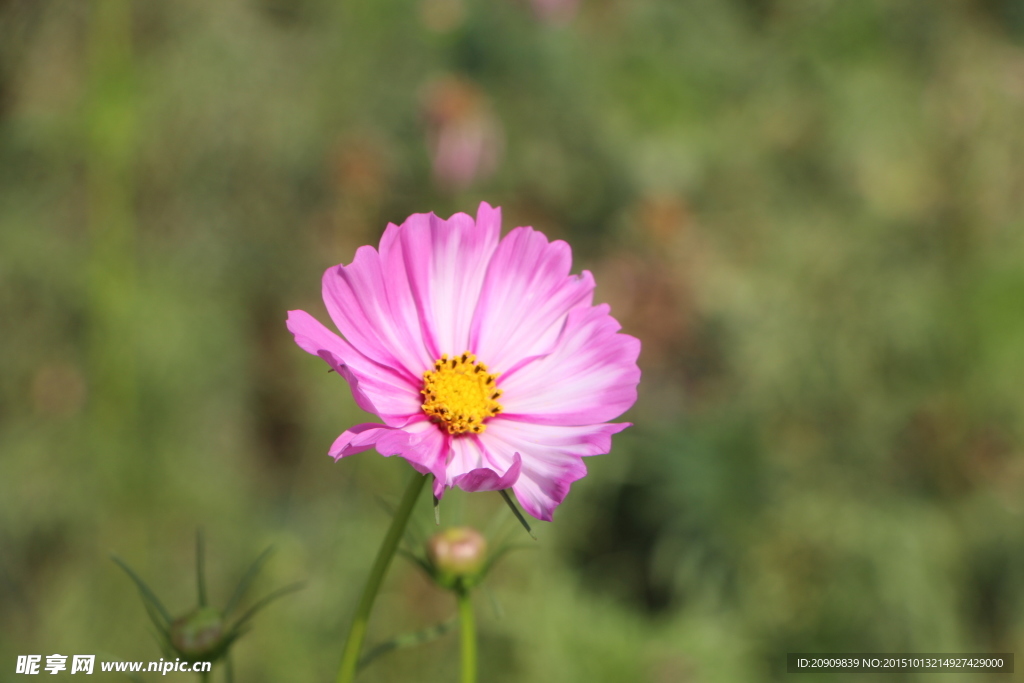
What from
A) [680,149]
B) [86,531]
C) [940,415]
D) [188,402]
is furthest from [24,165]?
[940,415]

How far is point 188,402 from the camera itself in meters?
1.37

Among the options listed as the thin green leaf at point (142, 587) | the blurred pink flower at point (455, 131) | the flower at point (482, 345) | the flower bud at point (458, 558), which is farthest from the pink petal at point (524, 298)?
the blurred pink flower at point (455, 131)

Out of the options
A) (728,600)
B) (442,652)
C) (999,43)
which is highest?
(999,43)

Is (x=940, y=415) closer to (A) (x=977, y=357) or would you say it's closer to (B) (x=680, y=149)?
(A) (x=977, y=357)

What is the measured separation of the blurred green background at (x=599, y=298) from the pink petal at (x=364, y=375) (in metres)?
0.64

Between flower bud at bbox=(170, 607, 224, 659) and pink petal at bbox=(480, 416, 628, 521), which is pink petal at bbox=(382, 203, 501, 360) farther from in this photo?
flower bud at bbox=(170, 607, 224, 659)

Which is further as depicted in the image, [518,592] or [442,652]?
[518,592]

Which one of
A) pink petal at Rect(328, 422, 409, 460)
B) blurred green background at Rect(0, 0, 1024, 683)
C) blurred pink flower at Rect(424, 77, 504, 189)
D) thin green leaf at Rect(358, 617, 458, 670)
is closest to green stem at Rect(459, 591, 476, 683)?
thin green leaf at Rect(358, 617, 458, 670)

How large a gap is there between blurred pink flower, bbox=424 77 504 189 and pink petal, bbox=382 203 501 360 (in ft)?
3.59

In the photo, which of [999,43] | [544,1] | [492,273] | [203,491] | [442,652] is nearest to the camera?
[492,273]

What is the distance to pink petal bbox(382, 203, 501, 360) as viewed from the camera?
414 millimetres

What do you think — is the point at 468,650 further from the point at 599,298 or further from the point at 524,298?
the point at 599,298

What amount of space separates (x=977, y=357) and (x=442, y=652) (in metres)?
1.37

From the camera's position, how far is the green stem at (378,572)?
1.08ft
